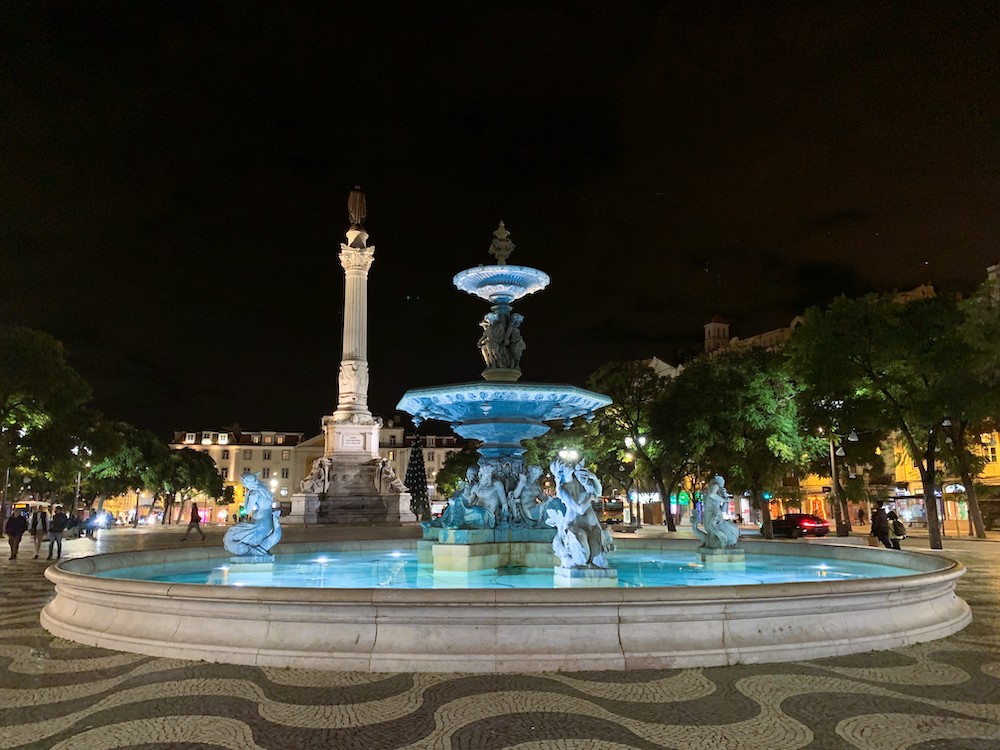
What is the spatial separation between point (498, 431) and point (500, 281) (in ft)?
11.4

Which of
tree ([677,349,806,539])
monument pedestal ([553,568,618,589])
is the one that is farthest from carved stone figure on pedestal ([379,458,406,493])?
monument pedestal ([553,568,618,589])

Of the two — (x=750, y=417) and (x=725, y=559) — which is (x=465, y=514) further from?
(x=750, y=417)

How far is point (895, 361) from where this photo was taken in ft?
82.8

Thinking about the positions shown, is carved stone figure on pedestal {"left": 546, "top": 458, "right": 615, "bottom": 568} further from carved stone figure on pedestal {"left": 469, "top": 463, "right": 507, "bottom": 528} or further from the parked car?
the parked car

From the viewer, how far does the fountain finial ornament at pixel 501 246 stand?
1661 centimetres

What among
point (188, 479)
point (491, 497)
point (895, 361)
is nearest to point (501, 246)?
point (491, 497)

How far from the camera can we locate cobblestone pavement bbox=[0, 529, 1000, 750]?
16.6ft

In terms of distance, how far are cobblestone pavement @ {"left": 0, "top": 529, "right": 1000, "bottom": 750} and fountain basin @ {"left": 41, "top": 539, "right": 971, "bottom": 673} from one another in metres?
0.17

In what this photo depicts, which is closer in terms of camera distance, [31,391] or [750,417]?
[750,417]

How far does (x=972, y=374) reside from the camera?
22812 millimetres

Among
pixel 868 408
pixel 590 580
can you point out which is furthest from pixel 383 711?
pixel 868 408

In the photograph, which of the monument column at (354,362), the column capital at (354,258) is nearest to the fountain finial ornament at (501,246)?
the monument column at (354,362)

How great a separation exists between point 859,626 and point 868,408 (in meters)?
21.4

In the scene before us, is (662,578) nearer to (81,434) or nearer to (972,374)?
(972,374)
